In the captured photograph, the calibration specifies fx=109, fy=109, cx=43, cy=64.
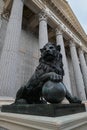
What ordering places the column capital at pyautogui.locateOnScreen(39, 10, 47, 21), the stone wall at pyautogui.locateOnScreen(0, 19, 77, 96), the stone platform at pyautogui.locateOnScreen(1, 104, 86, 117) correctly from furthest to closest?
the column capital at pyautogui.locateOnScreen(39, 10, 47, 21), the stone wall at pyautogui.locateOnScreen(0, 19, 77, 96), the stone platform at pyautogui.locateOnScreen(1, 104, 86, 117)

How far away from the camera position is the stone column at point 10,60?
18.2 feet

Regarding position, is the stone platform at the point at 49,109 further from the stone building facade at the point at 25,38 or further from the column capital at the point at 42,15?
the column capital at the point at 42,15

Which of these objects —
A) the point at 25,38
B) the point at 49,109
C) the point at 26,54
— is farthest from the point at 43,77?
the point at 25,38

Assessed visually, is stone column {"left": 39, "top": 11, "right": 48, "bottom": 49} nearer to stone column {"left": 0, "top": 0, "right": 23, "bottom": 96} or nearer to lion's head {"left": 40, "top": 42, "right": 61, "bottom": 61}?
stone column {"left": 0, "top": 0, "right": 23, "bottom": 96}

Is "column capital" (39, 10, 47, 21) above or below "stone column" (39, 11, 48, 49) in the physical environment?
above

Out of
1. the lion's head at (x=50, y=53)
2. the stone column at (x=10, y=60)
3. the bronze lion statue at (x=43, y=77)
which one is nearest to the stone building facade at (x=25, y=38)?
the stone column at (x=10, y=60)

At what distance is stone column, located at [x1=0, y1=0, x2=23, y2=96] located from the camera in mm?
5541

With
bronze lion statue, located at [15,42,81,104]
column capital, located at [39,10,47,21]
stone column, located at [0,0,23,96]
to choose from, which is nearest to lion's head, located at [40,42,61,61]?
bronze lion statue, located at [15,42,81,104]

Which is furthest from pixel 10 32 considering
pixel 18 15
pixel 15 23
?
pixel 18 15

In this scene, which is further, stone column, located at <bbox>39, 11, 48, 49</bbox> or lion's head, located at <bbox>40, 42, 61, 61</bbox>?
stone column, located at <bbox>39, 11, 48, 49</bbox>

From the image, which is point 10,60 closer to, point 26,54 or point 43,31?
point 43,31

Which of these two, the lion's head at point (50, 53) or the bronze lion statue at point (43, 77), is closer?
the bronze lion statue at point (43, 77)

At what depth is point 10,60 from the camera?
6148 mm

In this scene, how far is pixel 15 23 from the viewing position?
7184 millimetres
